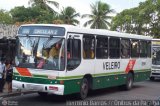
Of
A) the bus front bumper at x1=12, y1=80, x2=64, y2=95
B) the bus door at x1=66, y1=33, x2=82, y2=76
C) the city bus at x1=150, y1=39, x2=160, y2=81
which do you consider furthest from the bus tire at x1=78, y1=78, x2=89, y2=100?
the city bus at x1=150, y1=39, x2=160, y2=81

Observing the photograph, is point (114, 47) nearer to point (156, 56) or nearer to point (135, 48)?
point (135, 48)

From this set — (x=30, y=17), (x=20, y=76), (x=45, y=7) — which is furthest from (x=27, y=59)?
(x=45, y=7)

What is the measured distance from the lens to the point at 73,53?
15.2 metres

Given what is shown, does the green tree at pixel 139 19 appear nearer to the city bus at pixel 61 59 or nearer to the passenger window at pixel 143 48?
the passenger window at pixel 143 48

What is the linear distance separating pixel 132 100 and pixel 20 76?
4.46 metres

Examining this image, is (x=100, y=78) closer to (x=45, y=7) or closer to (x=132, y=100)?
(x=132, y=100)

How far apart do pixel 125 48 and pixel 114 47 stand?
1.42 meters

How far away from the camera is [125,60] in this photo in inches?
792

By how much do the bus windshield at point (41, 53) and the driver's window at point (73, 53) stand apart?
32 cm

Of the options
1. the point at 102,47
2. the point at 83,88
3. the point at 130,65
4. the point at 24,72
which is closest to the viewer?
the point at 24,72

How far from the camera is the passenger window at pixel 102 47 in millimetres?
17234

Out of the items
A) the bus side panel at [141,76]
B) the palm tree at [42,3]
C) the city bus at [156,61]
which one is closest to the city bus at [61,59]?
the bus side panel at [141,76]

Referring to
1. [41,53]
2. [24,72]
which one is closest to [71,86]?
[41,53]

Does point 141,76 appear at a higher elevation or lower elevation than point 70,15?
lower
